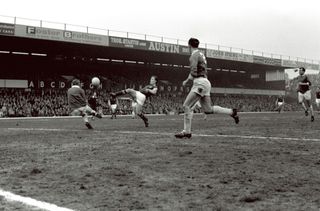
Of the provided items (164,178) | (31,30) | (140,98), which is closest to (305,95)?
(140,98)

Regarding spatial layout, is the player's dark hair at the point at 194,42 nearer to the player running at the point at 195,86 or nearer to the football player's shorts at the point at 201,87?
the player running at the point at 195,86

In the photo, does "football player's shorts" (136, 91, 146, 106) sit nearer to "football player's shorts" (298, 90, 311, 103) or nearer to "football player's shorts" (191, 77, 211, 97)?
"football player's shorts" (191, 77, 211, 97)

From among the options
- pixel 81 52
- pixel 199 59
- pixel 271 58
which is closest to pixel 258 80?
pixel 271 58

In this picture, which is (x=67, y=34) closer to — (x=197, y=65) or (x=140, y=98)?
(x=140, y=98)

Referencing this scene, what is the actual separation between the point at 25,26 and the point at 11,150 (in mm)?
29588

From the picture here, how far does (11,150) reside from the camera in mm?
7320

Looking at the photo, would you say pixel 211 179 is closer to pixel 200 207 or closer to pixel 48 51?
pixel 200 207

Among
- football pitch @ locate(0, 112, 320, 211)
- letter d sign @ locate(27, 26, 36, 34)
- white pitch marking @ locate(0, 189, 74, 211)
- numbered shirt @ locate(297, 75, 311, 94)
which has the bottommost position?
white pitch marking @ locate(0, 189, 74, 211)

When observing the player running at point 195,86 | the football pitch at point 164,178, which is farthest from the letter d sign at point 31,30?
the football pitch at point 164,178

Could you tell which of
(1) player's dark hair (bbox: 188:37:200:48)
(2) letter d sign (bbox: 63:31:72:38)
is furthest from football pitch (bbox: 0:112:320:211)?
(2) letter d sign (bbox: 63:31:72:38)

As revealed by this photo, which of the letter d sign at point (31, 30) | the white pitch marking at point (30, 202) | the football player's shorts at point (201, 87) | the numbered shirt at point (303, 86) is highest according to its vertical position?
the letter d sign at point (31, 30)

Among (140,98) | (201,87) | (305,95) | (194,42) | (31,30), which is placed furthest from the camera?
(31,30)

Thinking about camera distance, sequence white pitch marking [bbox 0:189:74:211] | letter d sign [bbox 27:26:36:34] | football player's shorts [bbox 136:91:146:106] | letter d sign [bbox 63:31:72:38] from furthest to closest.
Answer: letter d sign [bbox 63:31:72:38], letter d sign [bbox 27:26:36:34], football player's shorts [bbox 136:91:146:106], white pitch marking [bbox 0:189:74:211]

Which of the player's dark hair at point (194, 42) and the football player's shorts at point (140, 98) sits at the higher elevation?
the player's dark hair at point (194, 42)
